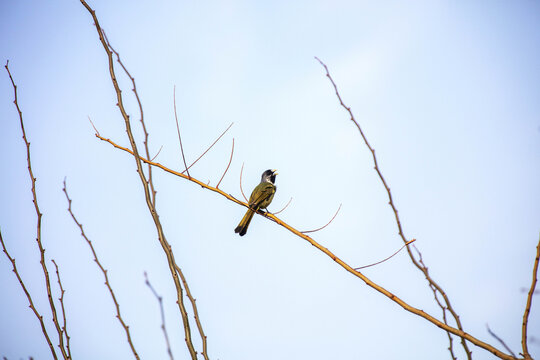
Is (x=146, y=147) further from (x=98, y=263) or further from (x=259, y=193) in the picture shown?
(x=259, y=193)

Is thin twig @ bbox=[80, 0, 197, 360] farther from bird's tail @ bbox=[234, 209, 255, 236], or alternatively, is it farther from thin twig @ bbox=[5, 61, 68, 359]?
bird's tail @ bbox=[234, 209, 255, 236]

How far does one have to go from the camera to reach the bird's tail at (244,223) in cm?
725

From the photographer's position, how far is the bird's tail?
7250 mm

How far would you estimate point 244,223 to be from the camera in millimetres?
7293

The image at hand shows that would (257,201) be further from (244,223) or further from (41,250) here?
(41,250)

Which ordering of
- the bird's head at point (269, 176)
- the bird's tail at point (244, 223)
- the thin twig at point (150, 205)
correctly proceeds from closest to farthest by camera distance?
1. the thin twig at point (150, 205)
2. the bird's tail at point (244, 223)
3. the bird's head at point (269, 176)

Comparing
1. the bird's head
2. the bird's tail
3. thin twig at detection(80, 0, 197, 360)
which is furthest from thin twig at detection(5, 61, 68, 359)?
the bird's head

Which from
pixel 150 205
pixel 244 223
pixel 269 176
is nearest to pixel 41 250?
pixel 150 205

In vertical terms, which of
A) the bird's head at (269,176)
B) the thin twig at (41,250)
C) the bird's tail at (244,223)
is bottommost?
the thin twig at (41,250)

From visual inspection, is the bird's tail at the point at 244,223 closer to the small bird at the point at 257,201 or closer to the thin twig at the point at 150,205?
the small bird at the point at 257,201

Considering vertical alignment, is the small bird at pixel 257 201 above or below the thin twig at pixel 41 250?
above

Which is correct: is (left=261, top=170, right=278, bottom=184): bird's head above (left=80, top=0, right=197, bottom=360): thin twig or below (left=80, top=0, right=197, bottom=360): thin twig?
above

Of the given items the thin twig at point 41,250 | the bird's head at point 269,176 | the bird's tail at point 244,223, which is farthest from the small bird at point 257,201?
the thin twig at point 41,250

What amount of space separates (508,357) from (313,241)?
3.80ft
